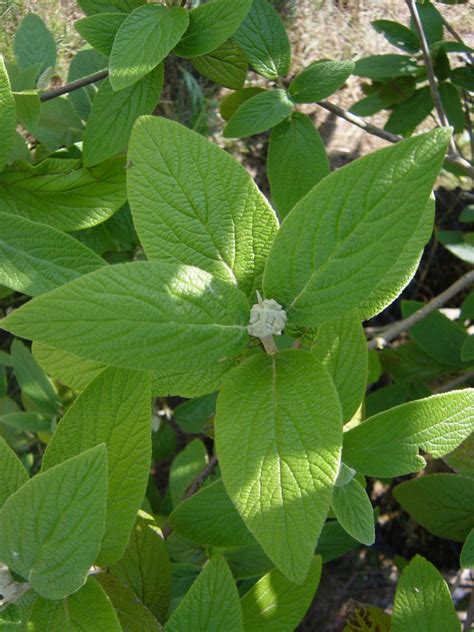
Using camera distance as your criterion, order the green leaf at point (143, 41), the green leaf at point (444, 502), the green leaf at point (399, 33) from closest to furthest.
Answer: the green leaf at point (143, 41), the green leaf at point (444, 502), the green leaf at point (399, 33)

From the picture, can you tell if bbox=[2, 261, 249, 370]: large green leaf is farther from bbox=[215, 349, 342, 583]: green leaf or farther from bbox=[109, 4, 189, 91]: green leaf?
bbox=[109, 4, 189, 91]: green leaf

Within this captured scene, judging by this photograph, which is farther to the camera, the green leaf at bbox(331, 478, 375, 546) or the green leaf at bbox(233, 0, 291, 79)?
the green leaf at bbox(233, 0, 291, 79)

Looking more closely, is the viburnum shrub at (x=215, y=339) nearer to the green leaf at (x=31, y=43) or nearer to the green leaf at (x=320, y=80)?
the green leaf at (x=320, y=80)

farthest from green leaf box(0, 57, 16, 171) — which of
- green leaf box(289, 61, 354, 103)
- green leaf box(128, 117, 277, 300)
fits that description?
green leaf box(289, 61, 354, 103)

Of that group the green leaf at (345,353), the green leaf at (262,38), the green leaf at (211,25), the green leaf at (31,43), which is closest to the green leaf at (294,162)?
the green leaf at (262,38)

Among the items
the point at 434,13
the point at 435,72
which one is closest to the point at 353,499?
the point at 435,72

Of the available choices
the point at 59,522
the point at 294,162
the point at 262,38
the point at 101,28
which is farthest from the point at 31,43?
the point at 59,522

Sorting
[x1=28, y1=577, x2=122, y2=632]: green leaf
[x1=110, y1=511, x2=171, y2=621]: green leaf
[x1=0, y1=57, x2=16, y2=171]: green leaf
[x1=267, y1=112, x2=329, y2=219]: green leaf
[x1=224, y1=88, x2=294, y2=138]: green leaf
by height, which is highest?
[x1=0, y1=57, x2=16, y2=171]: green leaf
